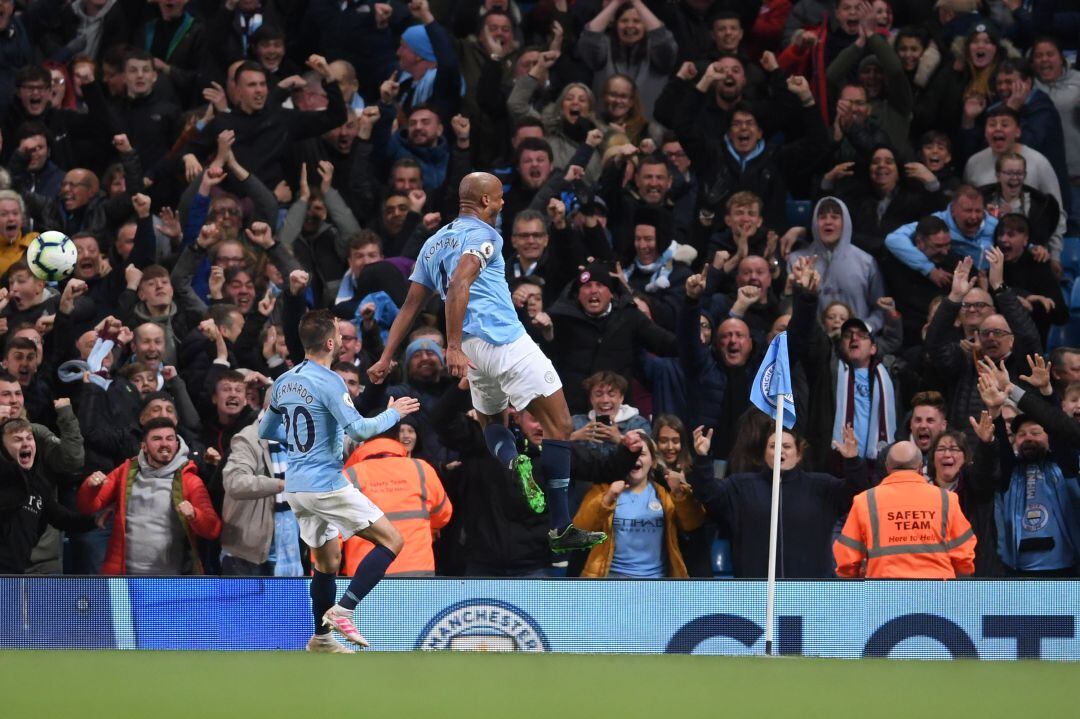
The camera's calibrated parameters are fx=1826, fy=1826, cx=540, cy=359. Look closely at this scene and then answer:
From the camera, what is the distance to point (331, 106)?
1549 cm

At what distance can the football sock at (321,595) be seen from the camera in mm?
10102

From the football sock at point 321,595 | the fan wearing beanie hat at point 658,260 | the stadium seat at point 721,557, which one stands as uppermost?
the fan wearing beanie hat at point 658,260

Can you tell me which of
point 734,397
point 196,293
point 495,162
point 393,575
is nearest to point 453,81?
point 495,162

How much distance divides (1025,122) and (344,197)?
591 centimetres

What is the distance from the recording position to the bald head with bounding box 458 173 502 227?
32.7 feet

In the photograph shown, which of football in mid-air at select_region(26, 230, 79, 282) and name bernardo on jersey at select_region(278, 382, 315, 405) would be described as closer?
name bernardo on jersey at select_region(278, 382, 315, 405)

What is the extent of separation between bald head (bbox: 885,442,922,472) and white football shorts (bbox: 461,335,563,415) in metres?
2.32

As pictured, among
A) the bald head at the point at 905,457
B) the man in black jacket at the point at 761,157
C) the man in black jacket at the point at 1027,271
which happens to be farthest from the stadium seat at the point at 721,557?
the man in black jacket at the point at 761,157

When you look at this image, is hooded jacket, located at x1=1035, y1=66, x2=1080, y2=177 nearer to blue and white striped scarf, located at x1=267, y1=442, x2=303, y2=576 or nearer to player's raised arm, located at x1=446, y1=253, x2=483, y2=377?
blue and white striped scarf, located at x1=267, y1=442, x2=303, y2=576

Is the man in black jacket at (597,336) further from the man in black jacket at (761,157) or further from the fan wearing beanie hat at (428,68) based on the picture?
the fan wearing beanie hat at (428,68)

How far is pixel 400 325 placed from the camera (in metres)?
10.0

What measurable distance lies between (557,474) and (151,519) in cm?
319

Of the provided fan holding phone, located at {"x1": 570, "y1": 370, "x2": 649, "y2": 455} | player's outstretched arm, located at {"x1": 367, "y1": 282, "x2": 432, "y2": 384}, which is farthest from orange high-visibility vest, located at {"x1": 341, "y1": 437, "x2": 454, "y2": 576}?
player's outstretched arm, located at {"x1": 367, "y1": 282, "x2": 432, "y2": 384}

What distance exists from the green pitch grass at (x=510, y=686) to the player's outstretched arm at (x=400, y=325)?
1529 mm
